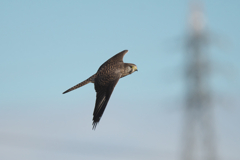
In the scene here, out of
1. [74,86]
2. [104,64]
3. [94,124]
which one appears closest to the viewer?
[94,124]

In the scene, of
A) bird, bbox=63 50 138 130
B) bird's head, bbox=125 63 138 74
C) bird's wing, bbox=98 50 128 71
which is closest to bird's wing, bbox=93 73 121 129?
bird, bbox=63 50 138 130

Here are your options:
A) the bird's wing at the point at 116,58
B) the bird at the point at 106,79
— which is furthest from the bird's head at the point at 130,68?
the bird's wing at the point at 116,58

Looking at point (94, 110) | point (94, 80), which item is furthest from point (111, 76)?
point (94, 110)

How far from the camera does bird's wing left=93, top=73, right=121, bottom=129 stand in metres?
15.0

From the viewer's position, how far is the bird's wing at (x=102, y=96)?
49.1 feet

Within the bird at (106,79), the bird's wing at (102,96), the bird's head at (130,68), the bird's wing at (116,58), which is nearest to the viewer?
the bird's wing at (102,96)

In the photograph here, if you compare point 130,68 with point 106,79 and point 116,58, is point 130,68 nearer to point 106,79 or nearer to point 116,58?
point 116,58

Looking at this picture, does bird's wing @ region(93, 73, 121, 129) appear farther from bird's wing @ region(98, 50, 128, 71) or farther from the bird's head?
bird's wing @ region(98, 50, 128, 71)

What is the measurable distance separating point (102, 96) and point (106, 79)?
3.83ft

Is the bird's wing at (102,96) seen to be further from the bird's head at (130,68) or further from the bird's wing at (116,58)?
the bird's wing at (116,58)

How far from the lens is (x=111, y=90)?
53.3ft

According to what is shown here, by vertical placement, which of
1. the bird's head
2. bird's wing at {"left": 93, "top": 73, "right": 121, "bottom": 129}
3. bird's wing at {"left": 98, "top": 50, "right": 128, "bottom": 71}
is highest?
bird's wing at {"left": 98, "top": 50, "right": 128, "bottom": 71}

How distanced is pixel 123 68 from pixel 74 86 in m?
2.58

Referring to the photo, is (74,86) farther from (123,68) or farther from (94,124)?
(94,124)
